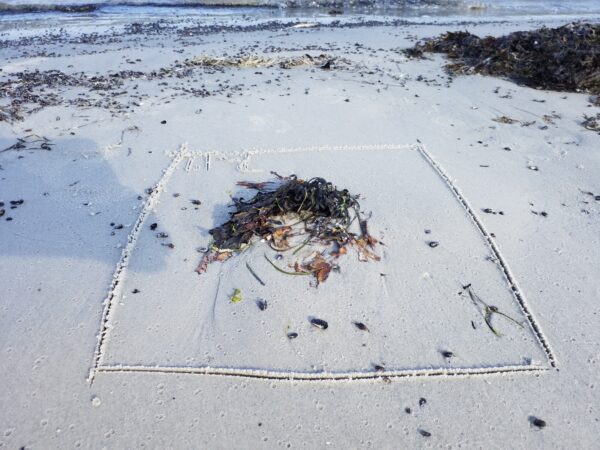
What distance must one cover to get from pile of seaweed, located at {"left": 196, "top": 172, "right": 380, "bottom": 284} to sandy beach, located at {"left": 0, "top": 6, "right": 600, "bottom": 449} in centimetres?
10

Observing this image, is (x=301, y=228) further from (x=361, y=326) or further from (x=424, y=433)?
(x=424, y=433)

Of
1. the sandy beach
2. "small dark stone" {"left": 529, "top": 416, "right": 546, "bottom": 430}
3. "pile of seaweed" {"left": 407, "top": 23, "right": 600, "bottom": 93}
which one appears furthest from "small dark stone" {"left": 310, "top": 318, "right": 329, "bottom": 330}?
"pile of seaweed" {"left": 407, "top": 23, "right": 600, "bottom": 93}

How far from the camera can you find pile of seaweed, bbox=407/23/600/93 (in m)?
6.27

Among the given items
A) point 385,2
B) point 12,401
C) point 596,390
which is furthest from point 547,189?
point 385,2

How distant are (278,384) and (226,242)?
4.24 ft

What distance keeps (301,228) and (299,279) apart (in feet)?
1.85

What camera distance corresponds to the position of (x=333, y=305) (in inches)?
115

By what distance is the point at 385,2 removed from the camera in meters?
15.5

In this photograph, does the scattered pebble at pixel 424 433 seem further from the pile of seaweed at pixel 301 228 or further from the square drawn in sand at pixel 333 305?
the pile of seaweed at pixel 301 228

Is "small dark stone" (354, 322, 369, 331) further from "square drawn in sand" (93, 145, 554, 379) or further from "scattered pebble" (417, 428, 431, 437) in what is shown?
"scattered pebble" (417, 428, 431, 437)

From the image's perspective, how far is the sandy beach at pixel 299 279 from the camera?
2.31 meters

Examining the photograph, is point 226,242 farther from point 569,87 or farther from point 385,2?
point 385,2

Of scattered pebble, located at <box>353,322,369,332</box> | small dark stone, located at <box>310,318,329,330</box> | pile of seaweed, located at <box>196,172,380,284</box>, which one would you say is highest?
pile of seaweed, located at <box>196,172,380,284</box>

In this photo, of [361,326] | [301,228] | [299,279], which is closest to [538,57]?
[301,228]
